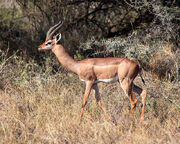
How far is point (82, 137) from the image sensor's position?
4617mm

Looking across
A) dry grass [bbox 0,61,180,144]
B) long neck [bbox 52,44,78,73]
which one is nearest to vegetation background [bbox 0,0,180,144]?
dry grass [bbox 0,61,180,144]

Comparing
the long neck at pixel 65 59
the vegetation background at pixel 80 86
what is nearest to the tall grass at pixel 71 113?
the vegetation background at pixel 80 86

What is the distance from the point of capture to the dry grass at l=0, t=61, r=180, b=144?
4586mm

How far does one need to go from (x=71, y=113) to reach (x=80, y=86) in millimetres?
1305

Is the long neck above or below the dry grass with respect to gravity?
above

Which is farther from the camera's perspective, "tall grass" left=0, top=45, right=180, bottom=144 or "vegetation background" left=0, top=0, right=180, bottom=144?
"vegetation background" left=0, top=0, right=180, bottom=144

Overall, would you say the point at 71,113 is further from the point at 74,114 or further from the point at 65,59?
the point at 65,59

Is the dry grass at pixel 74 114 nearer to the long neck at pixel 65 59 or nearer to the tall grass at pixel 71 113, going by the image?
the tall grass at pixel 71 113

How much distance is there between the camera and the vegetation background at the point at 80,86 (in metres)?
4.71

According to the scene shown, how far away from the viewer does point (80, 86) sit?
22.0 feet

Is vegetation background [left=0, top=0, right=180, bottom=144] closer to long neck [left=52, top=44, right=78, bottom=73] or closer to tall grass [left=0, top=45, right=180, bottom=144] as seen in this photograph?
tall grass [left=0, top=45, right=180, bottom=144]

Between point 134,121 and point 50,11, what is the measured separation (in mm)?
4964

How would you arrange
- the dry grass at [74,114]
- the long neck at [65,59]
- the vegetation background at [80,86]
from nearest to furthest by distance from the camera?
the dry grass at [74,114] → the vegetation background at [80,86] → the long neck at [65,59]

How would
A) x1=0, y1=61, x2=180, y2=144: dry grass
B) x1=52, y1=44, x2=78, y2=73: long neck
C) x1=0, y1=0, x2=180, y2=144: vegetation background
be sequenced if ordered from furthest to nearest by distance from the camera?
x1=52, y1=44, x2=78, y2=73: long neck → x1=0, y1=0, x2=180, y2=144: vegetation background → x1=0, y1=61, x2=180, y2=144: dry grass
